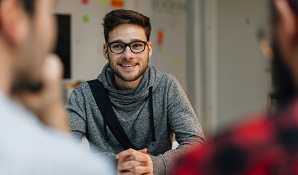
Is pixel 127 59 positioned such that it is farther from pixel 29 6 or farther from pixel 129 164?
pixel 29 6

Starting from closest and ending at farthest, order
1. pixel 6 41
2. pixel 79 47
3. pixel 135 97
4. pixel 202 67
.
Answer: pixel 6 41 < pixel 135 97 < pixel 79 47 < pixel 202 67

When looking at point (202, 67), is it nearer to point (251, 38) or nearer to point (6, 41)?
point (251, 38)

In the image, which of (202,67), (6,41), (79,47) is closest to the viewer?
(6,41)

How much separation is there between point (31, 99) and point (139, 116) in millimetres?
1167

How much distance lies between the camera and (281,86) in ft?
1.74

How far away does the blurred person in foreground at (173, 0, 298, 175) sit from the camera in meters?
0.49

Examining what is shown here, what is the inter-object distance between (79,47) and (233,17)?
1.44 meters

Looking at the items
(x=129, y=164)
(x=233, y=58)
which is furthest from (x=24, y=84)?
(x=233, y=58)

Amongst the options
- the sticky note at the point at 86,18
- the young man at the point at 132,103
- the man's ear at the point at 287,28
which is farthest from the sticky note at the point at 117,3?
the man's ear at the point at 287,28

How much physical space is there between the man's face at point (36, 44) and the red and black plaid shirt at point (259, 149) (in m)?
0.18

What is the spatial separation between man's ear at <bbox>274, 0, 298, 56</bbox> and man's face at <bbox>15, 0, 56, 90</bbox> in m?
0.23

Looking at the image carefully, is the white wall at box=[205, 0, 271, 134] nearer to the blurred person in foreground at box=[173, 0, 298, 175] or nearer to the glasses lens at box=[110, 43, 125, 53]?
the glasses lens at box=[110, 43, 125, 53]

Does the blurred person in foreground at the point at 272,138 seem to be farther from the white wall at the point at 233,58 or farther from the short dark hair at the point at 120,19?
the white wall at the point at 233,58

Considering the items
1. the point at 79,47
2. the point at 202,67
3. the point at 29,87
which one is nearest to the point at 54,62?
the point at 29,87
